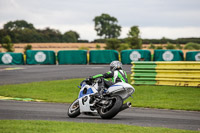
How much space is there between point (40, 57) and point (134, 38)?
5154 cm

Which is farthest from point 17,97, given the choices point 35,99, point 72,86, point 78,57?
point 78,57

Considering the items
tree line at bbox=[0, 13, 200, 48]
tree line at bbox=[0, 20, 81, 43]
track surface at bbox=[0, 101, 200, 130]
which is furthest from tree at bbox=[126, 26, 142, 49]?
track surface at bbox=[0, 101, 200, 130]

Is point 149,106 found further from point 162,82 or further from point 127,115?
point 162,82

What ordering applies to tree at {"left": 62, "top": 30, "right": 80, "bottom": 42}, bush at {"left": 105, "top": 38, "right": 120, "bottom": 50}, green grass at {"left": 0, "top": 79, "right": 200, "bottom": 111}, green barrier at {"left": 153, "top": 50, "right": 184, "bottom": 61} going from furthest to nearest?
tree at {"left": 62, "top": 30, "right": 80, "bottom": 42} < bush at {"left": 105, "top": 38, "right": 120, "bottom": 50} < green barrier at {"left": 153, "top": 50, "right": 184, "bottom": 61} < green grass at {"left": 0, "top": 79, "right": 200, "bottom": 111}

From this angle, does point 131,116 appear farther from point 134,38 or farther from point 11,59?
point 134,38

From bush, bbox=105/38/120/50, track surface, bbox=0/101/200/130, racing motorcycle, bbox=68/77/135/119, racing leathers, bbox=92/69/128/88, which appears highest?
racing leathers, bbox=92/69/128/88

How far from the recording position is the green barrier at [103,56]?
131 ft

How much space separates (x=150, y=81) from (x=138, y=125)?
11.3m

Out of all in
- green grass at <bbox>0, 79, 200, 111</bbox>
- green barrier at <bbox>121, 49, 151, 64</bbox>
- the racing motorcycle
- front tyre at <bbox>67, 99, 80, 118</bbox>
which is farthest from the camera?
green barrier at <bbox>121, 49, 151, 64</bbox>

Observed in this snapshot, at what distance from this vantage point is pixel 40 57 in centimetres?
4100

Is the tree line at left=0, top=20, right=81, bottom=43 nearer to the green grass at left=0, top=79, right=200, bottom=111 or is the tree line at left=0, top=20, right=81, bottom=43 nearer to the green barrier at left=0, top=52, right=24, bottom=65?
the green barrier at left=0, top=52, right=24, bottom=65

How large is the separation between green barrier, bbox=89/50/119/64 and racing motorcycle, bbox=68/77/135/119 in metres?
29.1

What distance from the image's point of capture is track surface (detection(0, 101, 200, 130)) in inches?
386

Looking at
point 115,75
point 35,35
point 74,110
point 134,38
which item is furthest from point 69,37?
point 115,75
